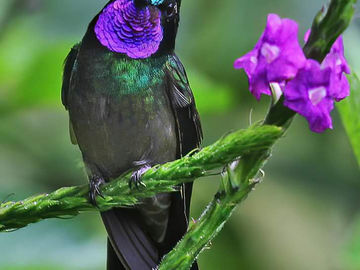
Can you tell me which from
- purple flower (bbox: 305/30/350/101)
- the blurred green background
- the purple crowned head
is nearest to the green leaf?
purple flower (bbox: 305/30/350/101)

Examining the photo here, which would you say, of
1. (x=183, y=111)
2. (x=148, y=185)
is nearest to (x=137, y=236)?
(x=183, y=111)

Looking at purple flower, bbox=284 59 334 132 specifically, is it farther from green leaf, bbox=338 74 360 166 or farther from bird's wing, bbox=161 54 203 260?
bird's wing, bbox=161 54 203 260

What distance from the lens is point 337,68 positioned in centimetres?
128

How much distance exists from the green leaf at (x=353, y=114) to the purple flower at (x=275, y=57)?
0.55 m

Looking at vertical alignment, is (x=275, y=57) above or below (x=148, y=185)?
above

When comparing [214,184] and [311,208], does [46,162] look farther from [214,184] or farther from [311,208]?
[311,208]

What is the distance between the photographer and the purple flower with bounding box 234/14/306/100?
1.23 metres

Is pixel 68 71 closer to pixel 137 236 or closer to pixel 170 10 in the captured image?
pixel 170 10

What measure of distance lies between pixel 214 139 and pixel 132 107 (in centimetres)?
139

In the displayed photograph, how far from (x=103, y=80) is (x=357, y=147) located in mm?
817

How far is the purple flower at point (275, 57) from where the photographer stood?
123 centimetres

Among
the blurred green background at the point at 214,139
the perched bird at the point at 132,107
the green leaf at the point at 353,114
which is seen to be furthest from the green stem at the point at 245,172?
the blurred green background at the point at 214,139

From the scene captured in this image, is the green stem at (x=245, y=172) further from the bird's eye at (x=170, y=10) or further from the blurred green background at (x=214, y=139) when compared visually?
the blurred green background at (x=214, y=139)

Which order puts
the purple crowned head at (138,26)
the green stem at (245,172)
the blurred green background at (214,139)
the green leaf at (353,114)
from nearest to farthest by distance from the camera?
1. the green stem at (245,172)
2. the green leaf at (353,114)
3. the purple crowned head at (138,26)
4. the blurred green background at (214,139)
